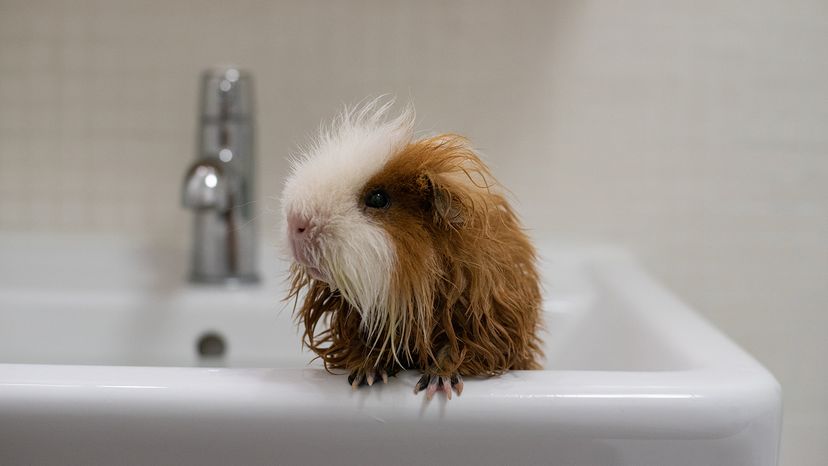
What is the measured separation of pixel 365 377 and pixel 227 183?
0.43m

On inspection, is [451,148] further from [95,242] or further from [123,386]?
[95,242]

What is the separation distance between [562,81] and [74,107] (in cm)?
57

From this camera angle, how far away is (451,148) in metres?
0.48

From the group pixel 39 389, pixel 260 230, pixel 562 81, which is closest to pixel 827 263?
pixel 562 81

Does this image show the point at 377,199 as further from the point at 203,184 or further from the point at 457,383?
the point at 203,184

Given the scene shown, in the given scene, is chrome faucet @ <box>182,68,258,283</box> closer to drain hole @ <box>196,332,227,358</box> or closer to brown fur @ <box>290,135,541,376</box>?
drain hole @ <box>196,332,227,358</box>

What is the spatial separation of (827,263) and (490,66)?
0.48m

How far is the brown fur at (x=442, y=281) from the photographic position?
1.50 ft

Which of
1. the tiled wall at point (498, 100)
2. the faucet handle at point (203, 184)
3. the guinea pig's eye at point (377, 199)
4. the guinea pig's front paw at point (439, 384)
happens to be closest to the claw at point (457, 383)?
the guinea pig's front paw at point (439, 384)

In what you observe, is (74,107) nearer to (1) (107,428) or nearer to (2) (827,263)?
(1) (107,428)

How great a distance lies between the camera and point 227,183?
0.87 m

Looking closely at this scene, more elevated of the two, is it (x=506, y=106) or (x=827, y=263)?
(x=506, y=106)

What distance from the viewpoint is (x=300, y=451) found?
0.49 metres

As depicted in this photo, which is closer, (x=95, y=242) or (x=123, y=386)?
(x=123, y=386)
